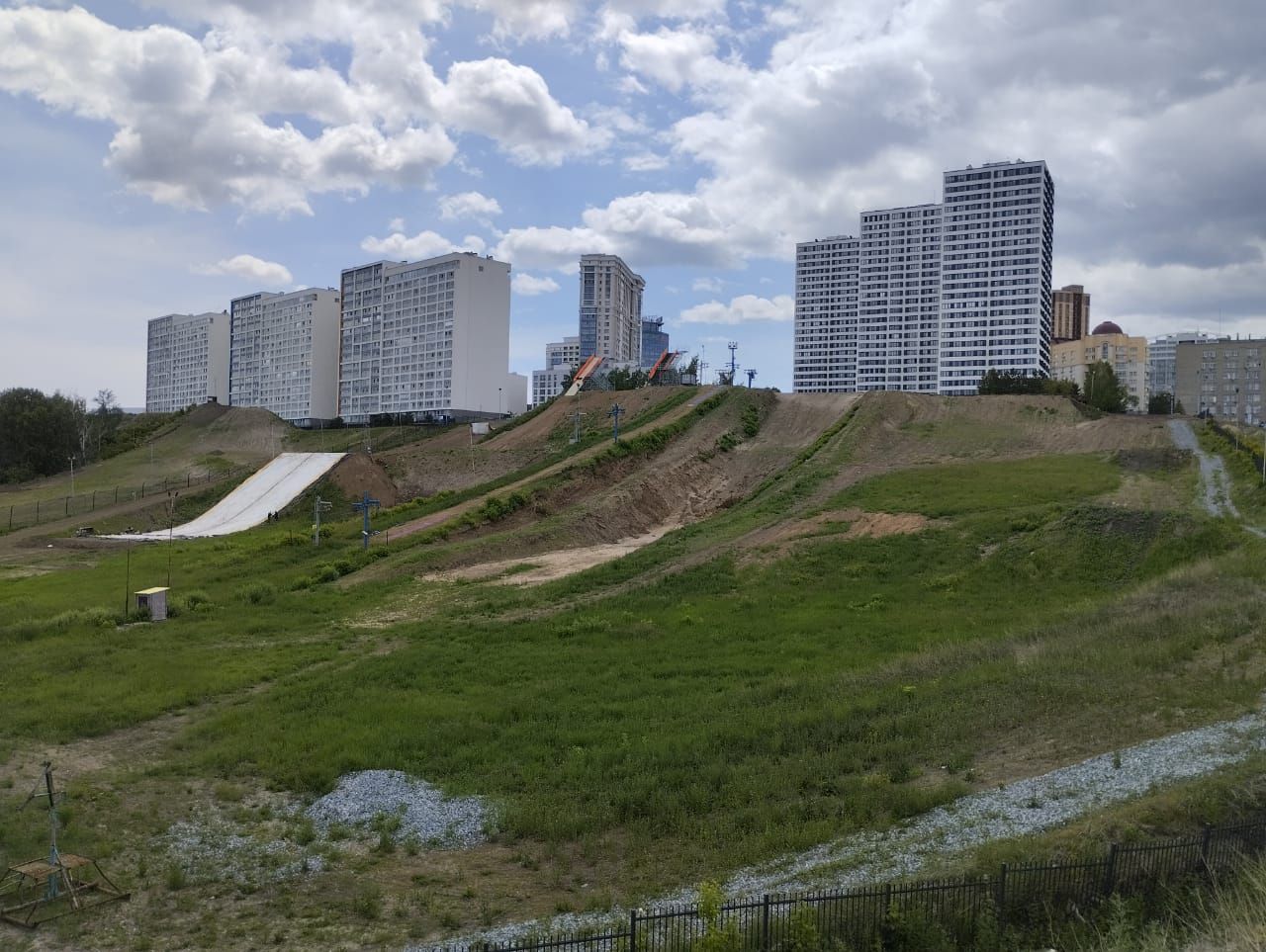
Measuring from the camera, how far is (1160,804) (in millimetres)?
11828

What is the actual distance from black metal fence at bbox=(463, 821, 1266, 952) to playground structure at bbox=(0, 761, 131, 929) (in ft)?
18.5

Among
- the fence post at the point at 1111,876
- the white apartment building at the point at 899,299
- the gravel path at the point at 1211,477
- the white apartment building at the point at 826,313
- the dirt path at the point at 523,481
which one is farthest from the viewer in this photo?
the white apartment building at the point at 826,313

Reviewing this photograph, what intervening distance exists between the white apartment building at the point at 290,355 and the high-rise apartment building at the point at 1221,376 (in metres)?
128

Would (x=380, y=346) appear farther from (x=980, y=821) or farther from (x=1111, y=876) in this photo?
(x=1111, y=876)

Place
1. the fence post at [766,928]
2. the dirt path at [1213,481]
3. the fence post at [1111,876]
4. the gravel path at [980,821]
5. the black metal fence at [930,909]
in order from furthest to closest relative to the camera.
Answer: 1. the dirt path at [1213,481]
2. the gravel path at [980,821]
3. the fence post at [1111,876]
4. the black metal fence at [930,909]
5. the fence post at [766,928]

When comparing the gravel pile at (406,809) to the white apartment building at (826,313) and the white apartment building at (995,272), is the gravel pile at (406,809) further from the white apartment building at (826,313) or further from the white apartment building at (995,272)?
the white apartment building at (826,313)

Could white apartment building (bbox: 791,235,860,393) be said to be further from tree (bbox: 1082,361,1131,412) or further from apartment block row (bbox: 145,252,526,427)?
tree (bbox: 1082,361,1131,412)

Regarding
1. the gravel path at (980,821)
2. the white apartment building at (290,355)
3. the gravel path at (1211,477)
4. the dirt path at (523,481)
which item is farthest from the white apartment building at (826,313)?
the gravel path at (980,821)

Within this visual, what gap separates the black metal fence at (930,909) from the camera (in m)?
9.45

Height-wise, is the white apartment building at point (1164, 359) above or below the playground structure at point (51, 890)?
above

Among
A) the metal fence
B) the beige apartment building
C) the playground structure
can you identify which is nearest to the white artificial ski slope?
the metal fence

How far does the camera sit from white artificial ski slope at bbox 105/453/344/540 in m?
51.8

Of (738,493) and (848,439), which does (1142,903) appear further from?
(848,439)

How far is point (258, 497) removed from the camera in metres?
59.4
